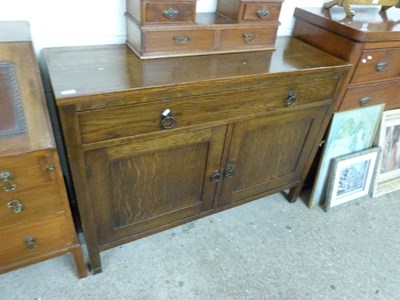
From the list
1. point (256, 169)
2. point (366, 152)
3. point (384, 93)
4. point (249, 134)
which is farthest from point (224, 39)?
point (366, 152)

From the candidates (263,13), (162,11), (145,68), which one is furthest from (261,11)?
(145,68)

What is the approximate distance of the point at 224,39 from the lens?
3.90 ft

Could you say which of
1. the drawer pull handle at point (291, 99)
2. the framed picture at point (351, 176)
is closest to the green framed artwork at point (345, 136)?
the framed picture at point (351, 176)

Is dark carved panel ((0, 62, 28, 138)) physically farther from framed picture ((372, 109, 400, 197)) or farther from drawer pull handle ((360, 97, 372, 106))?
framed picture ((372, 109, 400, 197))

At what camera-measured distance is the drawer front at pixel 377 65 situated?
1.34 meters

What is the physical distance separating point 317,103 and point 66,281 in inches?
51.2

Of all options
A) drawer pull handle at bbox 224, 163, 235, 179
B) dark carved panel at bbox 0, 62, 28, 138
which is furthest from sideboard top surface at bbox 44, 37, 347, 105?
drawer pull handle at bbox 224, 163, 235, 179

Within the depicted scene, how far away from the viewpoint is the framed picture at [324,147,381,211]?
1.68 meters

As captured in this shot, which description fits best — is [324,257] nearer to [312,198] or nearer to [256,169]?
[312,198]

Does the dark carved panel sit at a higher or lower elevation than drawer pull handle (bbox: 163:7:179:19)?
lower

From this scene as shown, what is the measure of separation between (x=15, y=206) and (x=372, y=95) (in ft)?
5.23

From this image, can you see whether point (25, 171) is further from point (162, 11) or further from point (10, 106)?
point (162, 11)

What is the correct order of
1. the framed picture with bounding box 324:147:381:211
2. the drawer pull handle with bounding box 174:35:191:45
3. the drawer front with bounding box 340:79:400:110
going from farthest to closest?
the framed picture with bounding box 324:147:381:211 < the drawer front with bounding box 340:79:400:110 < the drawer pull handle with bounding box 174:35:191:45

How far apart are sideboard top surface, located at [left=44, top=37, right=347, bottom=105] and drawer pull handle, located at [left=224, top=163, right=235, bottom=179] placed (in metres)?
0.42
